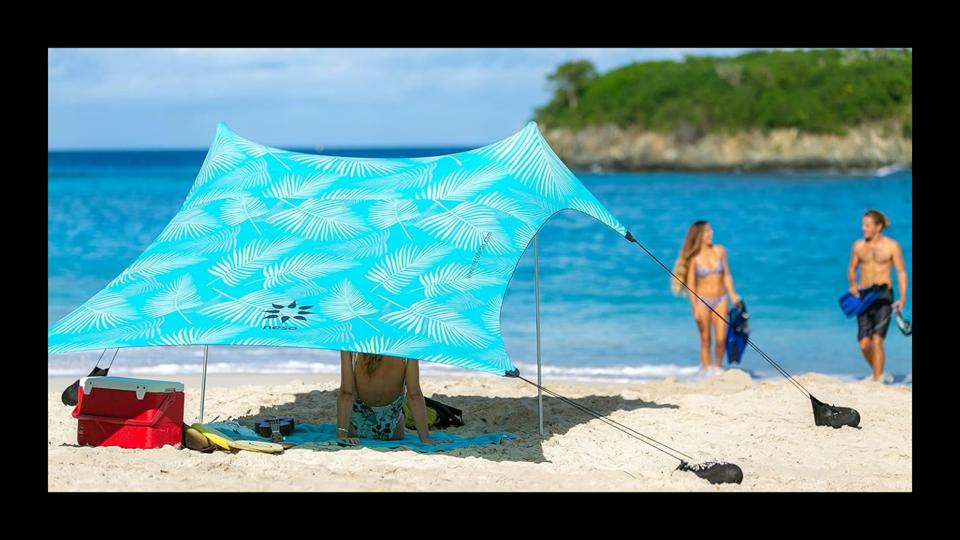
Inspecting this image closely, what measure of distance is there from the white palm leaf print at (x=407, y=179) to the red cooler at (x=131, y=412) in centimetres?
180

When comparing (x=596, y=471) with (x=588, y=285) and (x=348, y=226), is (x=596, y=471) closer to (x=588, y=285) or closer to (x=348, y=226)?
(x=348, y=226)

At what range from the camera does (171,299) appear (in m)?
7.15

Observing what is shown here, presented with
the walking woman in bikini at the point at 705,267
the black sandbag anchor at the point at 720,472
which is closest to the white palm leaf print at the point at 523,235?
the black sandbag anchor at the point at 720,472

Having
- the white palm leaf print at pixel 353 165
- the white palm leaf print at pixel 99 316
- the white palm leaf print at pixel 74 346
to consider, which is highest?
the white palm leaf print at pixel 353 165

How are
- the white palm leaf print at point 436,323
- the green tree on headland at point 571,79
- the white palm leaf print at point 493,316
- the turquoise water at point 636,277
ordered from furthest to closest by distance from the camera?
the green tree on headland at point 571,79 < the turquoise water at point 636,277 < the white palm leaf print at point 493,316 < the white palm leaf print at point 436,323

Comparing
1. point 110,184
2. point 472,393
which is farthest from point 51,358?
point 110,184

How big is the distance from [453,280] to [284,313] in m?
0.94

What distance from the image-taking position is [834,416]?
827 centimetres

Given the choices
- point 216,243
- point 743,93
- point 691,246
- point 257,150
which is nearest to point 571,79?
point 743,93

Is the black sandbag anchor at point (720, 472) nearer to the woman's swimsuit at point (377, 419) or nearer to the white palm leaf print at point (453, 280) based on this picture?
the white palm leaf print at point (453, 280)

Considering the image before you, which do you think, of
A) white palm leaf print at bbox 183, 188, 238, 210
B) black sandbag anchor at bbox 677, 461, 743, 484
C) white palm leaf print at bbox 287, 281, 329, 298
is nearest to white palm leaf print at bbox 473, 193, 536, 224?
white palm leaf print at bbox 287, 281, 329, 298

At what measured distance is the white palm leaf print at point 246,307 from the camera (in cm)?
691

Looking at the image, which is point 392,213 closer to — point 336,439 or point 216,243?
point 216,243

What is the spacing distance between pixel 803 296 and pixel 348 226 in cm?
1047
